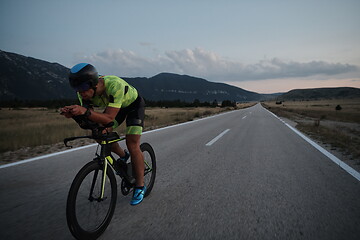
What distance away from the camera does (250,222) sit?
219cm

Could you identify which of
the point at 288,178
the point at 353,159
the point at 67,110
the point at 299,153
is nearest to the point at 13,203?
the point at 67,110

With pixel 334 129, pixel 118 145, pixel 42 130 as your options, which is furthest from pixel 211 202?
pixel 334 129

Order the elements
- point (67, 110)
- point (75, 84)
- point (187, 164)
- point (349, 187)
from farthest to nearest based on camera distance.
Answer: point (187, 164), point (349, 187), point (75, 84), point (67, 110)

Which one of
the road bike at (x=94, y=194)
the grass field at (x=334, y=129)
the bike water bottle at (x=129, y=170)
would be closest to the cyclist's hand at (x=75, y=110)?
the road bike at (x=94, y=194)

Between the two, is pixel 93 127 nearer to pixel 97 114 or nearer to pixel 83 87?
pixel 97 114

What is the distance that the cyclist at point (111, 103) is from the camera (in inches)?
77.9

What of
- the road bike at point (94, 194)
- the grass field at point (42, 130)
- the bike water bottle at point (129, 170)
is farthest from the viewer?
the grass field at point (42, 130)

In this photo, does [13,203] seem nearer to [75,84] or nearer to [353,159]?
[75,84]

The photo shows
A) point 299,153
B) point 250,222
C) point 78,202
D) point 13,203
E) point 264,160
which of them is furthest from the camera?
point 299,153

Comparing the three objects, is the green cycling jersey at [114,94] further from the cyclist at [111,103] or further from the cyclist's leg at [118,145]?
the cyclist's leg at [118,145]

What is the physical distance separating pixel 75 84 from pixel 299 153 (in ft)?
18.3

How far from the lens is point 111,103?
2.14m

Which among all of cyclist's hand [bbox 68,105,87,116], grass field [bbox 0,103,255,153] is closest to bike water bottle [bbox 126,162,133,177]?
cyclist's hand [bbox 68,105,87,116]

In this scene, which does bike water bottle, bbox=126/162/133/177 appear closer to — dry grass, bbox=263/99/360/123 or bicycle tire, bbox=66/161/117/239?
bicycle tire, bbox=66/161/117/239
